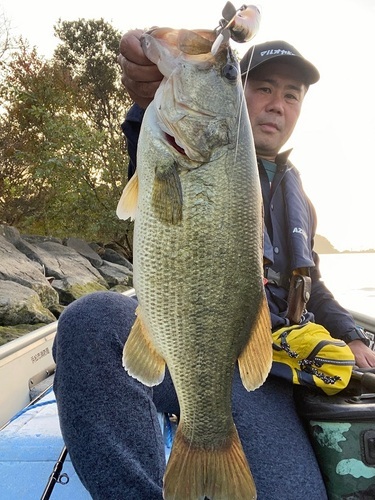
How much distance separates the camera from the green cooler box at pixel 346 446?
193 centimetres

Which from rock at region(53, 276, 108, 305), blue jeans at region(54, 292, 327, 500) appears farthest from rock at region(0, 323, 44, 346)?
blue jeans at region(54, 292, 327, 500)

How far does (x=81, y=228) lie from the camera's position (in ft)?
55.4

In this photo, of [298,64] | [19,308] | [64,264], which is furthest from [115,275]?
[298,64]

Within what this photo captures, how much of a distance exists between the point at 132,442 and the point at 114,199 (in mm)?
15402

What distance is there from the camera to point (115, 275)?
46.0ft

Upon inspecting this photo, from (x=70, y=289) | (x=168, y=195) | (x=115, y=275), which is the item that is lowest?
(x=115, y=275)

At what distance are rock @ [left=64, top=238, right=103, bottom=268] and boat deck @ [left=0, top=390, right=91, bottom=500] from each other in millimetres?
12144

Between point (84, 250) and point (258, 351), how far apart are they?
15.0 m

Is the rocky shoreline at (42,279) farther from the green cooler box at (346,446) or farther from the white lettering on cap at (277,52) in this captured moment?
the green cooler box at (346,446)

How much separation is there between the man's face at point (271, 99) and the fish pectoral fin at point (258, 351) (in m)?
1.53

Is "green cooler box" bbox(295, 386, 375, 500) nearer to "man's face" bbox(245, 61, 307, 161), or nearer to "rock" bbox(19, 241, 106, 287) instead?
"man's face" bbox(245, 61, 307, 161)

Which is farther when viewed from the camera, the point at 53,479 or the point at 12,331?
the point at 12,331

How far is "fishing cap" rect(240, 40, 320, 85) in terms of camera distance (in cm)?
274

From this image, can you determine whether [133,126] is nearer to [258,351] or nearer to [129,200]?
[129,200]
